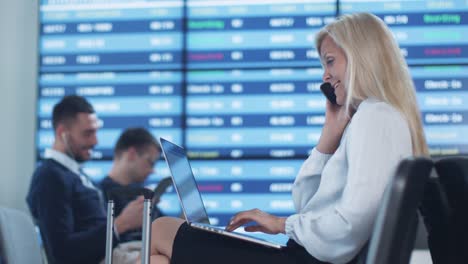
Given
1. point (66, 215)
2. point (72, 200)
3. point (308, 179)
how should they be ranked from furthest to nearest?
point (72, 200), point (66, 215), point (308, 179)

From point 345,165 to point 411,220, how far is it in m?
0.49

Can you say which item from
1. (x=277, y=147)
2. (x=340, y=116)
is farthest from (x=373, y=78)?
(x=277, y=147)

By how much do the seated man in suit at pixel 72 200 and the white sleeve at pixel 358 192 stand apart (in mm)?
1488

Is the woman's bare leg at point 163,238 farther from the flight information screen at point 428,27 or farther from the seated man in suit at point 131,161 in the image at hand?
the flight information screen at point 428,27

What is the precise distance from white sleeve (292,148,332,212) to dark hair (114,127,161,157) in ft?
6.89

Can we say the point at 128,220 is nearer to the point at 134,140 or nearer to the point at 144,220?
the point at 134,140

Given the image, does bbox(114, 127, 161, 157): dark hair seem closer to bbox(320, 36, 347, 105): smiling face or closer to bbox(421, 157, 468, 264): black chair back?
bbox(320, 36, 347, 105): smiling face

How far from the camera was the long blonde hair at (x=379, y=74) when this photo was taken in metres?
2.05

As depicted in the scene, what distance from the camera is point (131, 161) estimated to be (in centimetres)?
429

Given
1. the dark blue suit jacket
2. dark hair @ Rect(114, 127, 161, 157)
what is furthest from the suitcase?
dark hair @ Rect(114, 127, 161, 157)

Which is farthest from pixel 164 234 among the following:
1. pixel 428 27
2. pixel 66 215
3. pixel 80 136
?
pixel 428 27

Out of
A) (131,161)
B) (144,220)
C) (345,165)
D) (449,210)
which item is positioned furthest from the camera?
(131,161)

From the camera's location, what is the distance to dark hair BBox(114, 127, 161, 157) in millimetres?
4270

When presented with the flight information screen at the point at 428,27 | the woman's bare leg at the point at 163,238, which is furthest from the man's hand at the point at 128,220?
the flight information screen at the point at 428,27
